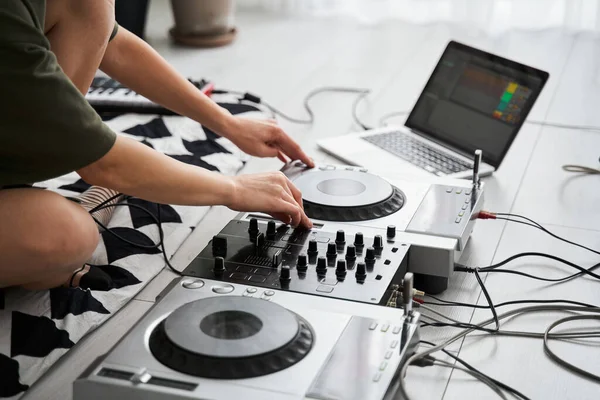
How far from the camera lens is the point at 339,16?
329cm

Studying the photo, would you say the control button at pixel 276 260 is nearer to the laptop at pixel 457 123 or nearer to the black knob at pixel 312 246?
the black knob at pixel 312 246

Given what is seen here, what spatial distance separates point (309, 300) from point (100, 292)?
1.42 ft

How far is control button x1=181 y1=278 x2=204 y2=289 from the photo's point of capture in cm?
129

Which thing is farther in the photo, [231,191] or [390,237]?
[390,237]

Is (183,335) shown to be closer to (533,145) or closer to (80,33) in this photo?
(80,33)

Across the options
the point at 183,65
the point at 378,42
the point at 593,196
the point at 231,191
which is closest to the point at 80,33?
the point at 231,191

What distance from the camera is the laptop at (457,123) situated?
192 cm

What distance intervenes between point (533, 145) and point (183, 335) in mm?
1336

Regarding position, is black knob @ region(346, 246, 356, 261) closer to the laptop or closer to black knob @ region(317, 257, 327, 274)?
black knob @ region(317, 257, 327, 274)

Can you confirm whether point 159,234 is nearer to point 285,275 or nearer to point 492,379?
point 285,275

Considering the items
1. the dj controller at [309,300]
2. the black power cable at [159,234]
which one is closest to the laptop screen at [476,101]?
the dj controller at [309,300]

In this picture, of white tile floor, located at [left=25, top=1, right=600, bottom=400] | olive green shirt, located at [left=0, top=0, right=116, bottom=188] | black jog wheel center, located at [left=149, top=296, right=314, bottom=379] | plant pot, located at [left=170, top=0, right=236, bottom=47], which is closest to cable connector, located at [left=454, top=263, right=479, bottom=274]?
white tile floor, located at [left=25, top=1, right=600, bottom=400]

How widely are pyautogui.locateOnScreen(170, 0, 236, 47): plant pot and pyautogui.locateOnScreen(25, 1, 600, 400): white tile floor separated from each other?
58 mm

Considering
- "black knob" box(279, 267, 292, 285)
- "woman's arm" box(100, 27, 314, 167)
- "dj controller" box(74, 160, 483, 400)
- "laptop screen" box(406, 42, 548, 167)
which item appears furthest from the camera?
"laptop screen" box(406, 42, 548, 167)
